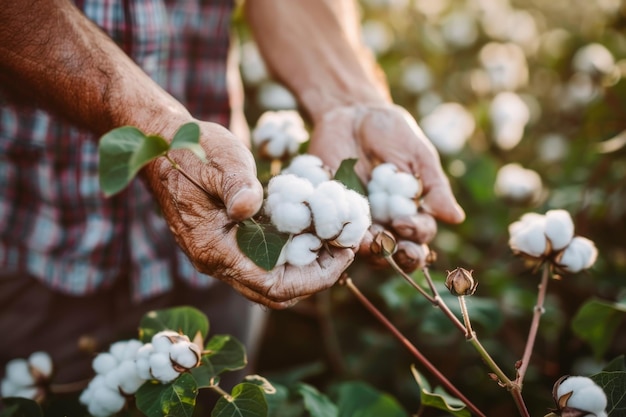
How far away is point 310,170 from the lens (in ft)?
3.02

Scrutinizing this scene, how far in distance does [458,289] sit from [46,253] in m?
0.92

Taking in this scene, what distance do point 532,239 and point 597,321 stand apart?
0.35 meters

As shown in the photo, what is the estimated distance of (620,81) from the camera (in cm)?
180

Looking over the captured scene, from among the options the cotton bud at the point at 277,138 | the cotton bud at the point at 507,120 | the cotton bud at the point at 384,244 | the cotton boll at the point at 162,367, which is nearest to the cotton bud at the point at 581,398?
the cotton bud at the point at 384,244

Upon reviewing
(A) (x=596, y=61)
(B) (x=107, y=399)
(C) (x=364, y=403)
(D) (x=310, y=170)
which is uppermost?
(D) (x=310, y=170)

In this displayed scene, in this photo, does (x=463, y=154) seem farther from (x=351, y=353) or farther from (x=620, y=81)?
(x=351, y=353)

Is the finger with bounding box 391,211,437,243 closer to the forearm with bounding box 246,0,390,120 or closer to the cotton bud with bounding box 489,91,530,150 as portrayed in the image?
the forearm with bounding box 246,0,390,120

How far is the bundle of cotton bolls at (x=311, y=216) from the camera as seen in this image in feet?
2.57

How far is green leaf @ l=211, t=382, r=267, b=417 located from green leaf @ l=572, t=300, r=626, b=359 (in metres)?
0.68

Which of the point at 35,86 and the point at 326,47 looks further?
the point at 326,47

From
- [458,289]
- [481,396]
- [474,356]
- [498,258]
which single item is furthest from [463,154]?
[458,289]

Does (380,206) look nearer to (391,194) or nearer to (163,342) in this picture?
(391,194)

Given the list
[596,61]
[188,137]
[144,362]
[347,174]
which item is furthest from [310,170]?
[596,61]

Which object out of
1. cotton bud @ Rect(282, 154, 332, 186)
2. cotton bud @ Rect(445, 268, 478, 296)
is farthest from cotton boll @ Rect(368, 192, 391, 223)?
cotton bud @ Rect(445, 268, 478, 296)
